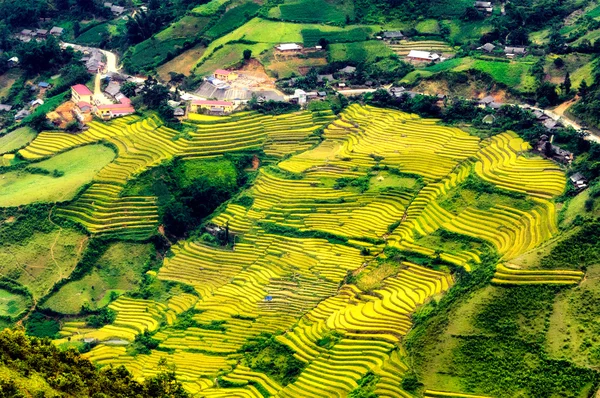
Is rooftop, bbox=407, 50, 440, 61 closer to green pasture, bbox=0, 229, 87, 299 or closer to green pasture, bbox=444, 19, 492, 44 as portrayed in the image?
green pasture, bbox=444, 19, 492, 44

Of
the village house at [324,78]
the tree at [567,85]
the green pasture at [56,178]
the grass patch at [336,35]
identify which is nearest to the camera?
the green pasture at [56,178]

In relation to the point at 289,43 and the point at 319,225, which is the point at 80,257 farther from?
the point at 289,43

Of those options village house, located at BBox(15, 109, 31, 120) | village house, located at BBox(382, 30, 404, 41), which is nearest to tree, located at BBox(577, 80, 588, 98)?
village house, located at BBox(382, 30, 404, 41)

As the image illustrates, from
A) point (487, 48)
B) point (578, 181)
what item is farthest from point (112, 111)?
point (578, 181)

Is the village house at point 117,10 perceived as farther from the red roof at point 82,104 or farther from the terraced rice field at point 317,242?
the terraced rice field at point 317,242

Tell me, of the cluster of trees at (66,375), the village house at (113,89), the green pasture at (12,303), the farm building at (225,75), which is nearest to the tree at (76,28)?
the village house at (113,89)

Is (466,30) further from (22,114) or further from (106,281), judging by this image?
(106,281)
